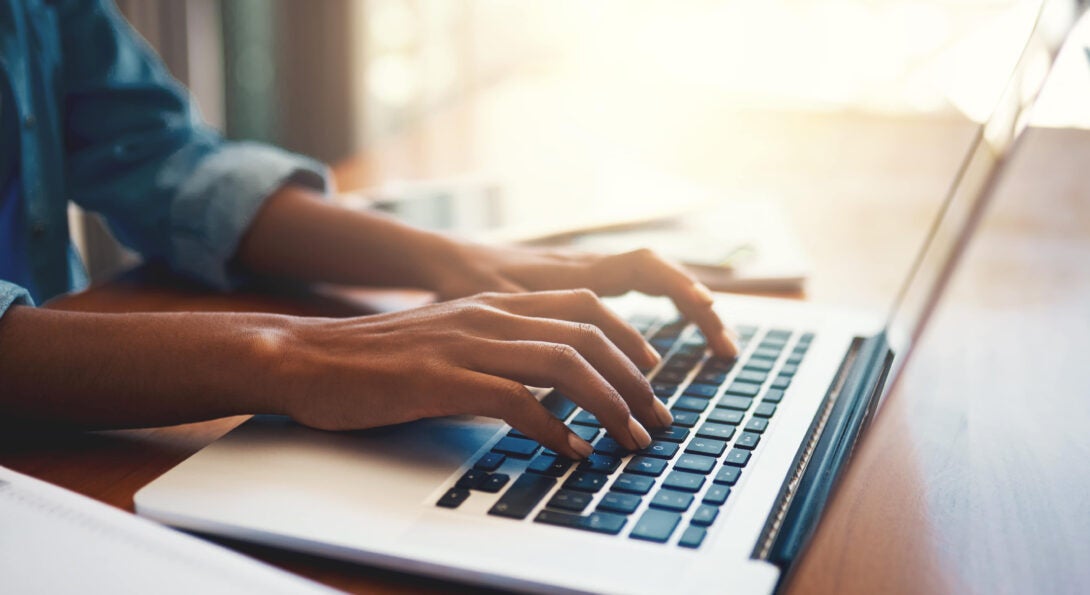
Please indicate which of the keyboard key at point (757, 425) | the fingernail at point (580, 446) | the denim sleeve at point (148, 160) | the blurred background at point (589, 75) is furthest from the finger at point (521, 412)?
the blurred background at point (589, 75)

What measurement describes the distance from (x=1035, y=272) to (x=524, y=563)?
736 mm

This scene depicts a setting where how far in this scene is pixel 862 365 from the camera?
0.66m

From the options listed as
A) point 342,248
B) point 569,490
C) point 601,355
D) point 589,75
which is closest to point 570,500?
point 569,490

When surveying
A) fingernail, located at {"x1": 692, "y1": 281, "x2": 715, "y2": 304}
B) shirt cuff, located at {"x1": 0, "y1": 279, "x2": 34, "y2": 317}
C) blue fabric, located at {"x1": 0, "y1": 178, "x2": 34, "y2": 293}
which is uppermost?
shirt cuff, located at {"x1": 0, "y1": 279, "x2": 34, "y2": 317}

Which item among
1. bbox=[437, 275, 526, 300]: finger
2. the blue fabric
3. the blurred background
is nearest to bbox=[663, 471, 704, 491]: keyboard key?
bbox=[437, 275, 526, 300]: finger

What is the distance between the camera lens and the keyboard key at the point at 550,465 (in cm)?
49

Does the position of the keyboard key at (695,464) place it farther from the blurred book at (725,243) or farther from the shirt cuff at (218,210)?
the shirt cuff at (218,210)

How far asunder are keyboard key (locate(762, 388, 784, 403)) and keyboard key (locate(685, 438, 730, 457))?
0.08 metres

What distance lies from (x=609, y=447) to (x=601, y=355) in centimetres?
6

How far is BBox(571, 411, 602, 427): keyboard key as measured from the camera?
56 centimetres

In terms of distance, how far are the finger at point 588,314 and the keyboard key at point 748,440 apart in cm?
11

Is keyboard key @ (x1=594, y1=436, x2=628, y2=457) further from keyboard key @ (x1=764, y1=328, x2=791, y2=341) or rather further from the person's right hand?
keyboard key @ (x1=764, y1=328, x2=791, y2=341)

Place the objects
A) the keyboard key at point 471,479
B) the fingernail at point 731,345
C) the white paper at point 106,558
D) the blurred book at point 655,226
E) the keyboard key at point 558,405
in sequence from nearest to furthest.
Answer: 1. the white paper at point 106,558
2. the keyboard key at point 471,479
3. the keyboard key at point 558,405
4. the fingernail at point 731,345
5. the blurred book at point 655,226

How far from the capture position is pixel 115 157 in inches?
36.6
